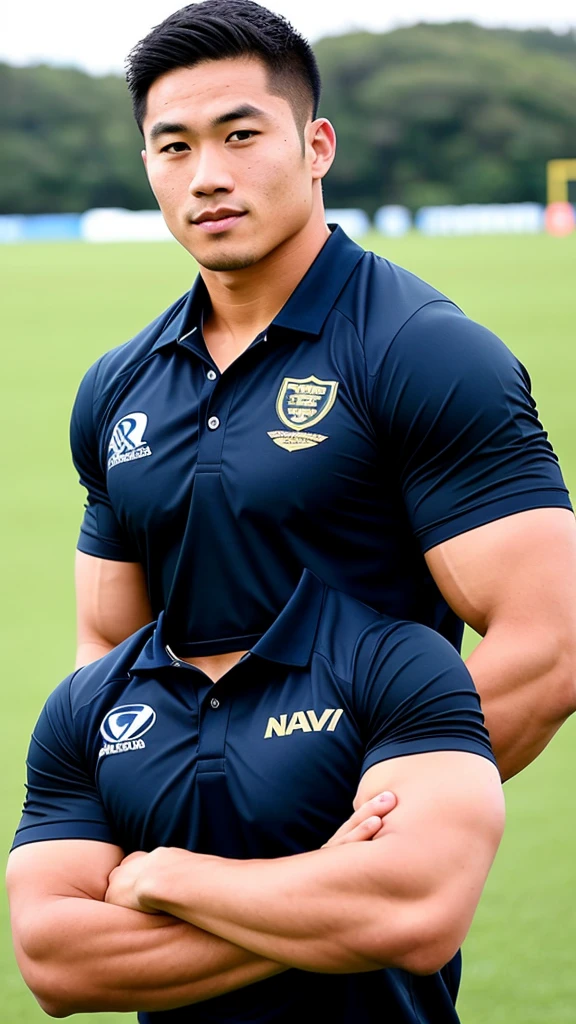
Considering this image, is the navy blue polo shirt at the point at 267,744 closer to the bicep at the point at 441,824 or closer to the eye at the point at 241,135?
the bicep at the point at 441,824

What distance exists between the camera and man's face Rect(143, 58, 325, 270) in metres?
→ 1.97

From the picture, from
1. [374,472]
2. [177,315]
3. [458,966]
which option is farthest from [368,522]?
[458,966]

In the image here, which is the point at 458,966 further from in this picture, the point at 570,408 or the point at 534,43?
the point at 534,43

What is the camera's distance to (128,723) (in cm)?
200

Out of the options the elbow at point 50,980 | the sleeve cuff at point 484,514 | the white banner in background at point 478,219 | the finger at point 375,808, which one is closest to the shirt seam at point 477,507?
the sleeve cuff at point 484,514

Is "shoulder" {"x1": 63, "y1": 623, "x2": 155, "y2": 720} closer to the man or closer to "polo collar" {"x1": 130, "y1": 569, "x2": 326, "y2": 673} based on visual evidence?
the man

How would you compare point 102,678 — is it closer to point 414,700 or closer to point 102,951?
point 102,951

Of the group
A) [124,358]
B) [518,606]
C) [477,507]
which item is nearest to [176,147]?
[124,358]

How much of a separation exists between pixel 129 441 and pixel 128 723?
1.29ft

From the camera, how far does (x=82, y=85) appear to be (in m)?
60.6

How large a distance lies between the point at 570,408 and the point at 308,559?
33.8 ft

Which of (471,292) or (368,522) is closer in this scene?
(368,522)

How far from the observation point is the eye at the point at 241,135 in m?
1.98

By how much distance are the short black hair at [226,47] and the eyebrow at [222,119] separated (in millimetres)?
60
